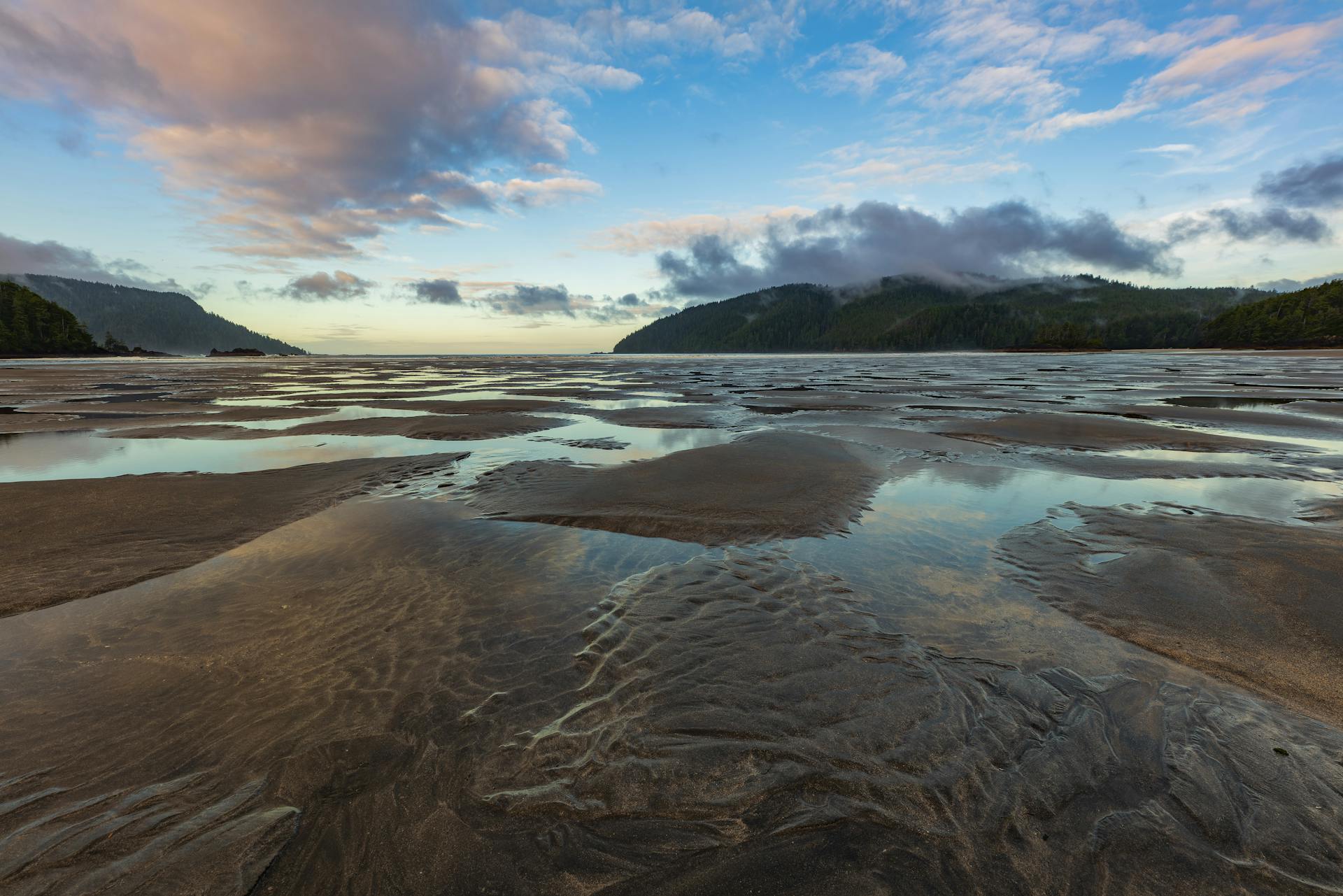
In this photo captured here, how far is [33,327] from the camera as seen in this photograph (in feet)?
369

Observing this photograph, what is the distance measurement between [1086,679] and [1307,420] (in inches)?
917

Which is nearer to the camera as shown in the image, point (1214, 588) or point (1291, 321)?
point (1214, 588)

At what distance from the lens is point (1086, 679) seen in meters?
4.47

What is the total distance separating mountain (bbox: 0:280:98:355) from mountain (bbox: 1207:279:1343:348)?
275 meters

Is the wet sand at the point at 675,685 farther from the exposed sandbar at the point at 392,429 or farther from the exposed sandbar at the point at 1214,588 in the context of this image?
the exposed sandbar at the point at 392,429

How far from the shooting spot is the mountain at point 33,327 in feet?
354

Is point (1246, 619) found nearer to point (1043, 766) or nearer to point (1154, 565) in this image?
point (1154, 565)

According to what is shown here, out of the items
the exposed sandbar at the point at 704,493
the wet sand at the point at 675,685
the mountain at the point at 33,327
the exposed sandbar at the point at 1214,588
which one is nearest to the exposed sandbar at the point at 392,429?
the exposed sandbar at the point at 704,493

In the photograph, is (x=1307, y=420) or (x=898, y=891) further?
(x=1307, y=420)

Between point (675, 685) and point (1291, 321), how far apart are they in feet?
630

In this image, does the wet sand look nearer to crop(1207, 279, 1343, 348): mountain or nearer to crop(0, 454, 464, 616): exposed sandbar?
crop(0, 454, 464, 616): exposed sandbar

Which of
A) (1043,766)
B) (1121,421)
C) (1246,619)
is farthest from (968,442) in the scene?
(1043,766)

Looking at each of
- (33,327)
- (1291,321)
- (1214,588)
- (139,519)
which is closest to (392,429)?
(139,519)

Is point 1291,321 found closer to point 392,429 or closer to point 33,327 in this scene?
point 392,429
